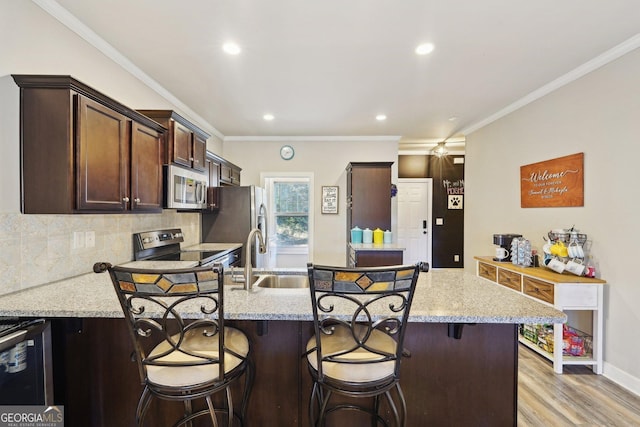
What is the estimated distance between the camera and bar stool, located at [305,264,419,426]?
1106 millimetres

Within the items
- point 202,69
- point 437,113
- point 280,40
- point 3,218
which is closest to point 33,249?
point 3,218

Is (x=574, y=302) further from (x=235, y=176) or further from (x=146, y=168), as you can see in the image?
(x=235, y=176)

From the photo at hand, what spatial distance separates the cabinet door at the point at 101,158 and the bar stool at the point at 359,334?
154 centimetres

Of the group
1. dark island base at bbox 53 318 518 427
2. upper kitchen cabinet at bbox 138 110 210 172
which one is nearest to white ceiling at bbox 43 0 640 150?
upper kitchen cabinet at bbox 138 110 210 172

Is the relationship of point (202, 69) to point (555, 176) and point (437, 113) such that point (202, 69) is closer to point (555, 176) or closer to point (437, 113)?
point (437, 113)

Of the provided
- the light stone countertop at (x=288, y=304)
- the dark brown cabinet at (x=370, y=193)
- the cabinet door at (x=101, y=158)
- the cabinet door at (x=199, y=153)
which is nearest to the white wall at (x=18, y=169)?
the light stone countertop at (x=288, y=304)

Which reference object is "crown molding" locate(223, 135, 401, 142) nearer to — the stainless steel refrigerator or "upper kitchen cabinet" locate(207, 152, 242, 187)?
"upper kitchen cabinet" locate(207, 152, 242, 187)

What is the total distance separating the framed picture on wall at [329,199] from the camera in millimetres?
5156

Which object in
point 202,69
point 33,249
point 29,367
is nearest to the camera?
point 29,367

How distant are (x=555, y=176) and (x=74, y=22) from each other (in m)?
4.39

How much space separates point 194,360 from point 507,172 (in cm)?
413

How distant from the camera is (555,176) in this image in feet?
9.96

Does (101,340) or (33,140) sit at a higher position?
(33,140)

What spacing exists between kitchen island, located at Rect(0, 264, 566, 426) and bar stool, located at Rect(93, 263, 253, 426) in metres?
0.23
